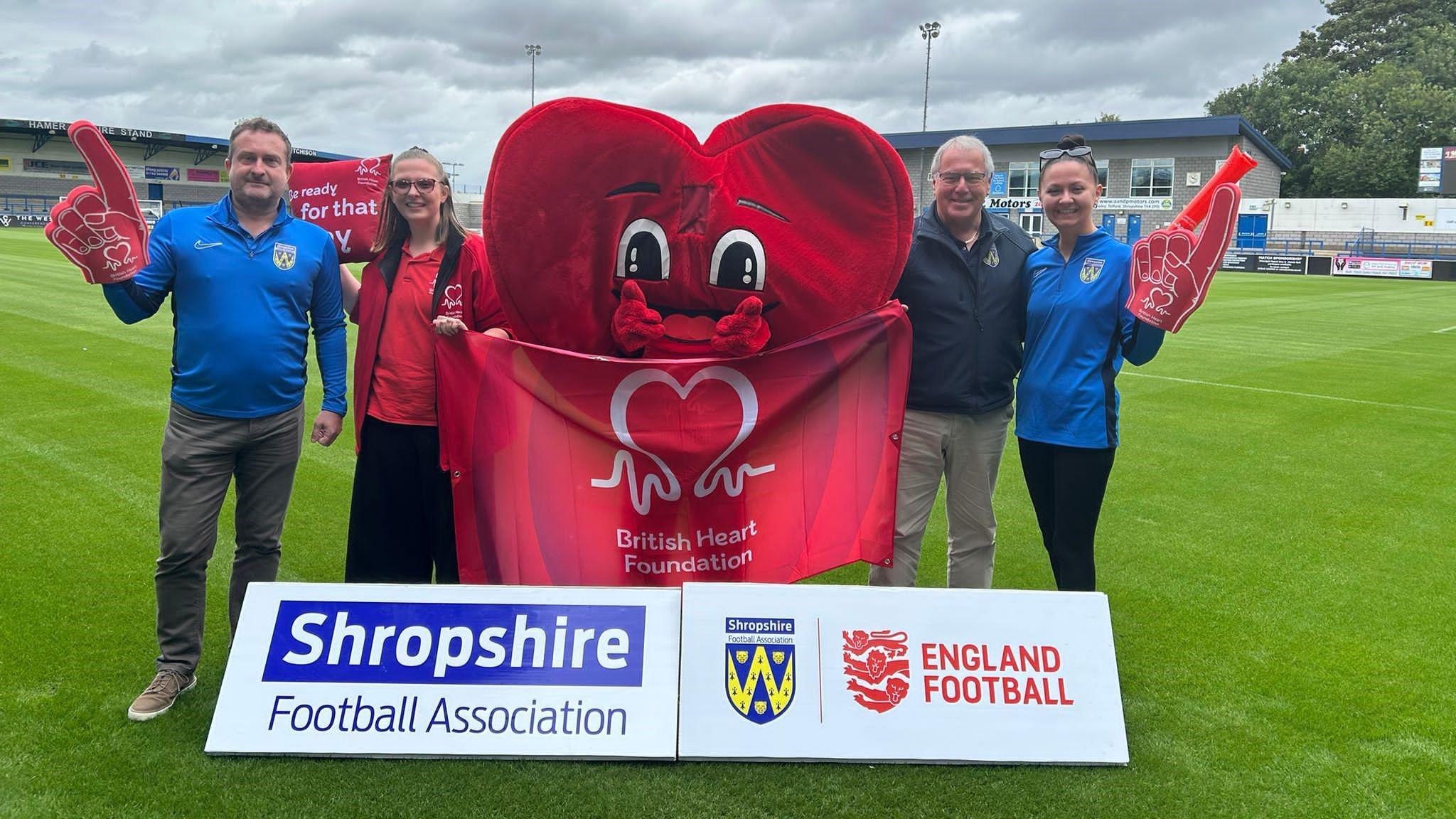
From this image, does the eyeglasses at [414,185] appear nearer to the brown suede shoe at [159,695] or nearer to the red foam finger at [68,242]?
the red foam finger at [68,242]

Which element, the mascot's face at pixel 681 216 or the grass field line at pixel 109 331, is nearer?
the mascot's face at pixel 681 216

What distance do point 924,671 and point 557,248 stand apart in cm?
183

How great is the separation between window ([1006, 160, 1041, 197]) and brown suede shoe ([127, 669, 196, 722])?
50389 millimetres

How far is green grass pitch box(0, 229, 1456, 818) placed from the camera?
122 inches

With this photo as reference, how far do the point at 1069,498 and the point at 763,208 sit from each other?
154 centimetres

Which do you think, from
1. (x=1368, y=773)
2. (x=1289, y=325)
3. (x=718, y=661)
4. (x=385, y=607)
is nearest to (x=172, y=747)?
(x=385, y=607)

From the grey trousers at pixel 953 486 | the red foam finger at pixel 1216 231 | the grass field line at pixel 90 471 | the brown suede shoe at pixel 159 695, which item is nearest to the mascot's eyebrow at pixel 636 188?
the grey trousers at pixel 953 486

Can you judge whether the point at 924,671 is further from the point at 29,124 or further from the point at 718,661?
the point at 29,124

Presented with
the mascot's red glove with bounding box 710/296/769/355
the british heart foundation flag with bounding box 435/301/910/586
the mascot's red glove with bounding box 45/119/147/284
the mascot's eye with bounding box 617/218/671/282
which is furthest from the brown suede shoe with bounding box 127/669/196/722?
the mascot's red glove with bounding box 710/296/769/355

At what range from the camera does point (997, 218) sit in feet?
13.6

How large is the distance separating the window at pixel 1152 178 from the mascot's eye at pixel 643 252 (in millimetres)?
49644

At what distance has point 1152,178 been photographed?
1889 inches

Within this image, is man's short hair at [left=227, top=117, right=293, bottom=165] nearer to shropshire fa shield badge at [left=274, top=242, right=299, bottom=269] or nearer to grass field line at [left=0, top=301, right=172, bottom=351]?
shropshire fa shield badge at [left=274, top=242, right=299, bottom=269]

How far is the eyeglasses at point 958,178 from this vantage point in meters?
3.82
